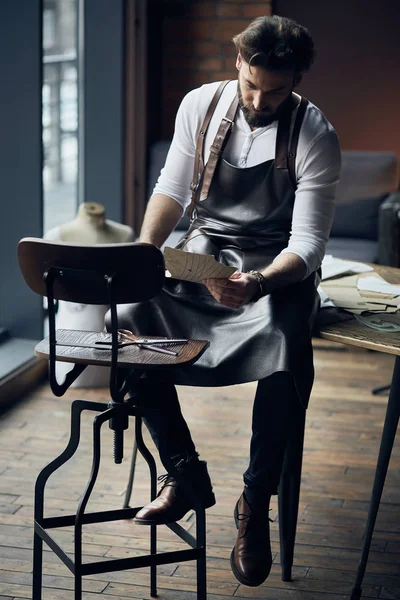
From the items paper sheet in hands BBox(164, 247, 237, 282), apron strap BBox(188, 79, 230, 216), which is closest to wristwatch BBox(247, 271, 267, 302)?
paper sheet in hands BBox(164, 247, 237, 282)

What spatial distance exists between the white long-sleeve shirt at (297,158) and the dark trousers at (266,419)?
312 mm

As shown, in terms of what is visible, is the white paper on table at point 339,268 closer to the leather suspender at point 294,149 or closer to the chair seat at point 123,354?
the leather suspender at point 294,149

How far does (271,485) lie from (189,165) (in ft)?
3.01

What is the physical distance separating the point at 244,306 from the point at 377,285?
52 cm

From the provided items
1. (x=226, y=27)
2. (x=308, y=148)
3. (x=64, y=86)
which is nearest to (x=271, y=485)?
(x=308, y=148)

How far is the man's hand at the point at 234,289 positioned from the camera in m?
2.07

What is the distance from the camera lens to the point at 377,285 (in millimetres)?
2533

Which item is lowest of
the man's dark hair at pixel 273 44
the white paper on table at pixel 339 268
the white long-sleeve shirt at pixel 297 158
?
the white paper on table at pixel 339 268

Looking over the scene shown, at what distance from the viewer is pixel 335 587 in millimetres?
2322

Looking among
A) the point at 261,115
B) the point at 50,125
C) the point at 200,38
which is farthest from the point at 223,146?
the point at 200,38

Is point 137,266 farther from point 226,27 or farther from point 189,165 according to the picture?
point 226,27

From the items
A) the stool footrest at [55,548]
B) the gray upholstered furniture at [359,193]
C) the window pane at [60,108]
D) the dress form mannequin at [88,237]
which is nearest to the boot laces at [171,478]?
the stool footrest at [55,548]

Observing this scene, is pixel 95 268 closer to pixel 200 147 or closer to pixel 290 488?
pixel 200 147

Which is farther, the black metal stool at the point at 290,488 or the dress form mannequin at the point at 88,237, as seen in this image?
the dress form mannequin at the point at 88,237
